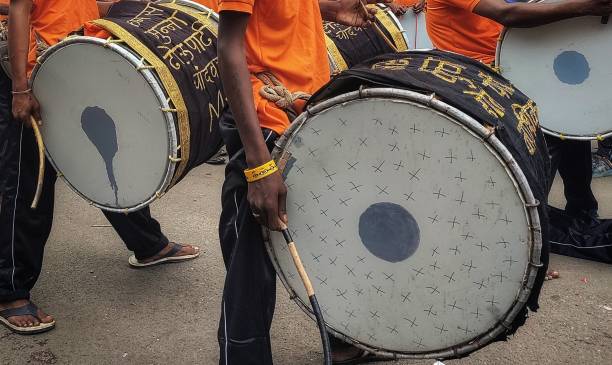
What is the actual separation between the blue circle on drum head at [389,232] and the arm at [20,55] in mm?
1452

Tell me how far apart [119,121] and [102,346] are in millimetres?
984

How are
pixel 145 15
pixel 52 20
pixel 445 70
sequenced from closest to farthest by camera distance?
1. pixel 445 70
2. pixel 145 15
3. pixel 52 20

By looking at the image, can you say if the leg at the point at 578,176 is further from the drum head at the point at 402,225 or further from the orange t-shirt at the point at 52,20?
the orange t-shirt at the point at 52,20

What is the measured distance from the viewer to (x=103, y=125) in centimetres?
240

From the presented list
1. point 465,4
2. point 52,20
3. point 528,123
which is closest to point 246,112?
point 528,123

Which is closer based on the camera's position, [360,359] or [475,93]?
[475,93]

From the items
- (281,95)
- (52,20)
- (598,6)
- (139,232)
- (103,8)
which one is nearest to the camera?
(281,95)

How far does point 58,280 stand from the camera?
3.28 meters

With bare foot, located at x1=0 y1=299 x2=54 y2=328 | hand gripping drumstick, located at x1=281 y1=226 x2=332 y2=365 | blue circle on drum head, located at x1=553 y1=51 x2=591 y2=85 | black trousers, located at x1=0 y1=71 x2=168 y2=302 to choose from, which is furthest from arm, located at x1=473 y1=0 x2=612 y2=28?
bare foot, located at x1=0 y1=299 x2=54 y2=328

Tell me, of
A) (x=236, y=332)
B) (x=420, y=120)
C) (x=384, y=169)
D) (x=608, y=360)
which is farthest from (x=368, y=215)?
(x=608, y=360)

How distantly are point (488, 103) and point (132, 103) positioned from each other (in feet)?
4.10

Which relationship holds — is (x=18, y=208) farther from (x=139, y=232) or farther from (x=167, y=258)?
(x=167, y=258)

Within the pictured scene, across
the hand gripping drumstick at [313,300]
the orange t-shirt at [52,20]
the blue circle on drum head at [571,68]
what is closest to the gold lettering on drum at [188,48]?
the orange t-shirt at [52,20]

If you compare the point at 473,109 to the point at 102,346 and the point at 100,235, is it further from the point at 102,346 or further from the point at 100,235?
the point at 100,235
